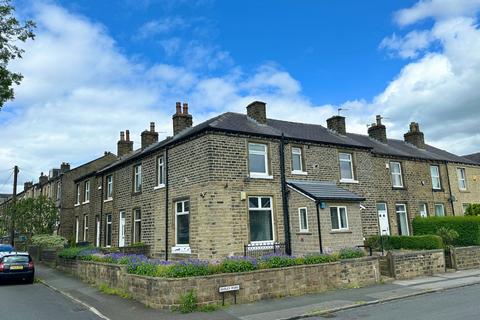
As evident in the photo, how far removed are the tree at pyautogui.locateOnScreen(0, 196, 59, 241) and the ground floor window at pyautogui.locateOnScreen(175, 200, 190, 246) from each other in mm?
19488

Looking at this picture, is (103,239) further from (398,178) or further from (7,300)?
(398,178)

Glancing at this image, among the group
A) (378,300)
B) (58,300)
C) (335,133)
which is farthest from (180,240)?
(335,133)

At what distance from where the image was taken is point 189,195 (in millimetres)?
17422

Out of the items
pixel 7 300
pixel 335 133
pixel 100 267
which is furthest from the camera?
pixel 335 133

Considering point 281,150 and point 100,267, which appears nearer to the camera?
point 100,267

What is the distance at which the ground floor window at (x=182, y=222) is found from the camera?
17609 millimetres

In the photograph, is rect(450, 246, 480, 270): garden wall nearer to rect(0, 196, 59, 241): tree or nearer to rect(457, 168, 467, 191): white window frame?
rect(457, 168, 467, 191): white window frame

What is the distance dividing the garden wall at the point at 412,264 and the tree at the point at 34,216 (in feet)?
91.2

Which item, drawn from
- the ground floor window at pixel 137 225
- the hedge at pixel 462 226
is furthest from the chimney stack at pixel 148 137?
the hedge at pixel 462 226

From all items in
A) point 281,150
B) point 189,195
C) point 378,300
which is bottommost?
point 378,300

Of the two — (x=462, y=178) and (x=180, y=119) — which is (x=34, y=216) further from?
(x=462, y=178)

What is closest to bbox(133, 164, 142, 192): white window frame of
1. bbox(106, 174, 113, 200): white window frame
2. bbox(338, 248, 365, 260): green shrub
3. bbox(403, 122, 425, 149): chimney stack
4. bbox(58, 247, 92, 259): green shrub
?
bbox(106, 174, 113, 200): white window frame

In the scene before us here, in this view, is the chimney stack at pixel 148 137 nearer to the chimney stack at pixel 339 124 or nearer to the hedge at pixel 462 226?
the chimney stack at pixel 339 124

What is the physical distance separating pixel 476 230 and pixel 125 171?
20.4 metres
